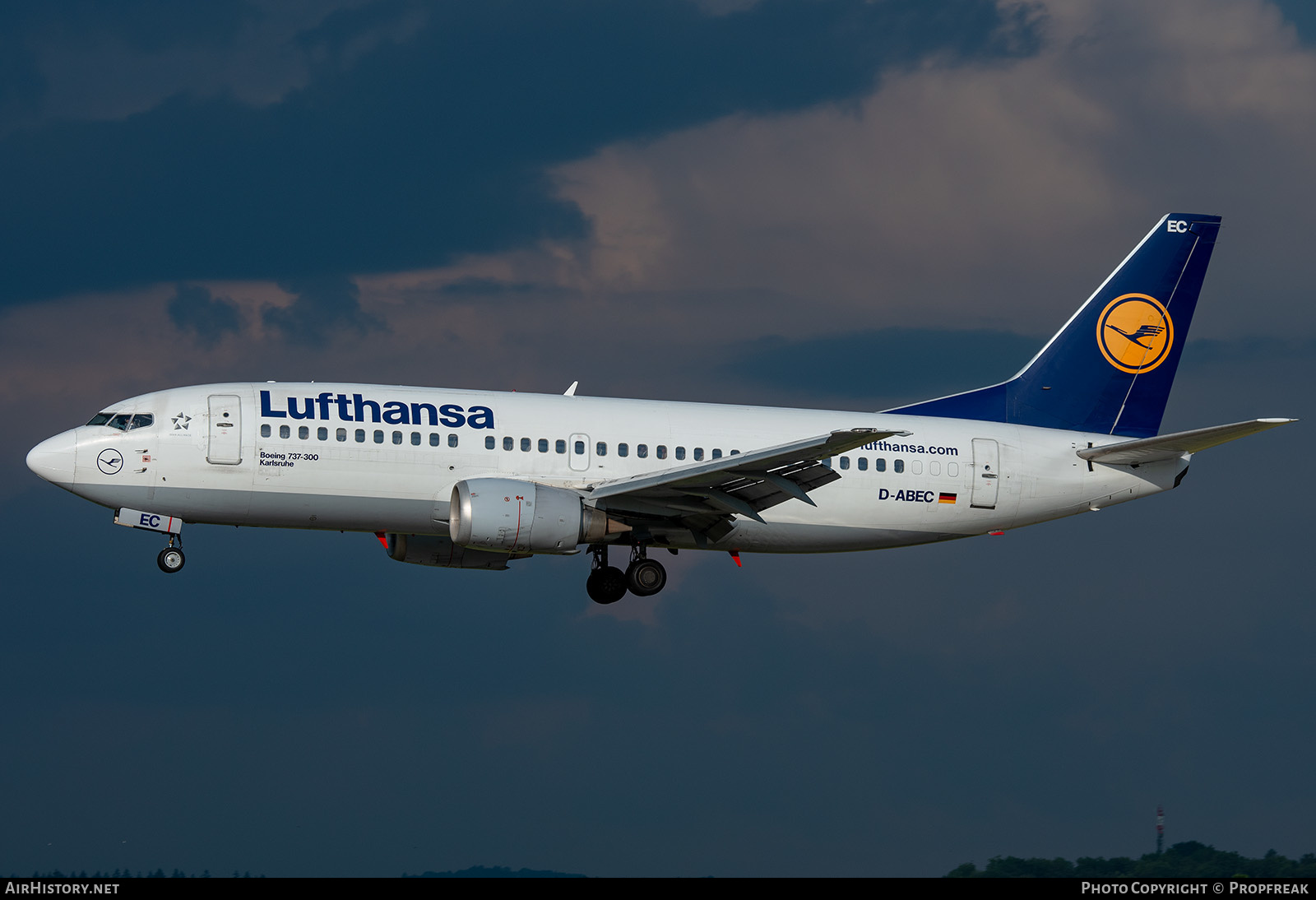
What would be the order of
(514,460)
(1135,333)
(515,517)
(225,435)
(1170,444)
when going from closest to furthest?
(515,517) → (225,435) → (514,460) → (1170,444) → (1135,333)

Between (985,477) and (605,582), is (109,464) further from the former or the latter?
(985,477)

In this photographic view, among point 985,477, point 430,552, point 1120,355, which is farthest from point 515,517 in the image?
point 1120,355

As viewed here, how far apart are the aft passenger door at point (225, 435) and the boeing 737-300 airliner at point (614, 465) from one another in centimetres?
5

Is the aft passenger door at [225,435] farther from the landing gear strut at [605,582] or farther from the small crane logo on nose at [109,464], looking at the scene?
the landing gear strut at [605,582]

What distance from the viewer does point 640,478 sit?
119 feet

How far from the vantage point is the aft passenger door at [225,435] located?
117ft

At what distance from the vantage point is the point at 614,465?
3800cm

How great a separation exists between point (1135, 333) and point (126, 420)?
91.6ft

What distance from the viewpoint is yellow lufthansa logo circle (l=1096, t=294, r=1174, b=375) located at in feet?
147

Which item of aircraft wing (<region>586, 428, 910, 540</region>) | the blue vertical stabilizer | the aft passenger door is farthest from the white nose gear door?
the aft passenger door

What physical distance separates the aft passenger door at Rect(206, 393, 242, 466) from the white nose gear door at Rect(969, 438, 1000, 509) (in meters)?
18.7

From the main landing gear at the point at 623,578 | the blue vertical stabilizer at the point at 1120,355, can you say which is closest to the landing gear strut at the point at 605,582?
the main landing gear at the point at 623,578
